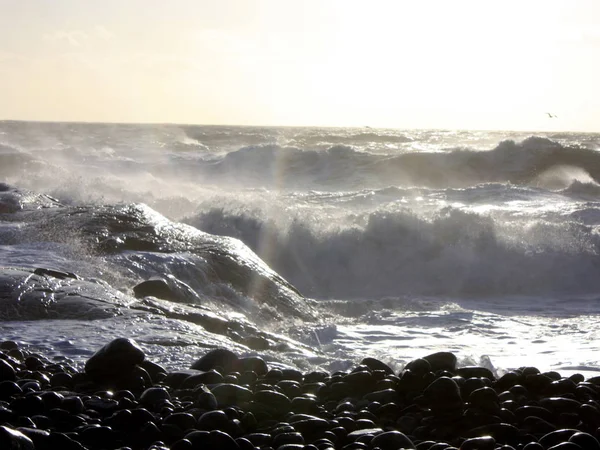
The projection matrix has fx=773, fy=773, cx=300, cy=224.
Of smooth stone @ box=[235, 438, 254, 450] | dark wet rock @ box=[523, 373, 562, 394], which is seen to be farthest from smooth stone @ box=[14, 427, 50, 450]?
dark wet rock @ box=[523, 373, 562, 394]

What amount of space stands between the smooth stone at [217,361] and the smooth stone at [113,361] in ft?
1.42

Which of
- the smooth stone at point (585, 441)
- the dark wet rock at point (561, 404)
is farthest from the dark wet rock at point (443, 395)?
the smooth stone at point (585, 441)

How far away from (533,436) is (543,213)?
42.2 ft

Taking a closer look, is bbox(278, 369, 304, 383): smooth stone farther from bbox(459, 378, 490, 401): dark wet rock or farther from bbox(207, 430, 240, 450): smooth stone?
bbox(207, 430, 240, 450): smooth stone

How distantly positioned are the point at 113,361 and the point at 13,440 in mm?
1529

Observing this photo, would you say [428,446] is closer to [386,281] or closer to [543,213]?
[386,281]

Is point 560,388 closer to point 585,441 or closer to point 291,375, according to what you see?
point 585,441

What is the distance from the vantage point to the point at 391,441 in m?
3.29

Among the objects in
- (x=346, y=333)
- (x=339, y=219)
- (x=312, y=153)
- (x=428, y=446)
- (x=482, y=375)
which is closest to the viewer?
(x=428, y=446)

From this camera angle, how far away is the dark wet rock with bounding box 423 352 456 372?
15.9 ft

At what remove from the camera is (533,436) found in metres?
3.62

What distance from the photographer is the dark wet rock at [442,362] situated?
4848 millimetres

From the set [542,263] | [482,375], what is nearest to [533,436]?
[482,375]

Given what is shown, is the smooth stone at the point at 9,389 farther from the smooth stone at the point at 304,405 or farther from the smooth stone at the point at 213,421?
the smooth stone at the point at 304,405
